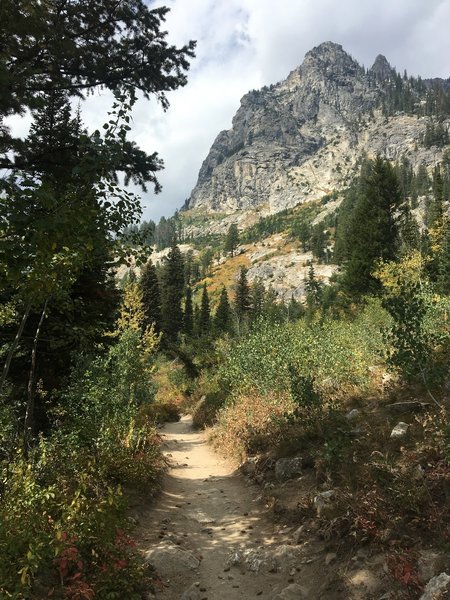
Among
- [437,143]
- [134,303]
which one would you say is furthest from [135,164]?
[437,143]

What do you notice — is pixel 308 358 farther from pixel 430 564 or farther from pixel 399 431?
pixel 430 564

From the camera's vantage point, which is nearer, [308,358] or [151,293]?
[308,358]

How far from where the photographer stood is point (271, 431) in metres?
9.41

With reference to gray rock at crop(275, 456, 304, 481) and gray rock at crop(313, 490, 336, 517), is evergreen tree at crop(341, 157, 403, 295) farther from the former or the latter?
gray rock at crop(313, 490, 336, 517)

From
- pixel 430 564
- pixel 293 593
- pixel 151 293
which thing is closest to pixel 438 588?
pixel 430 564

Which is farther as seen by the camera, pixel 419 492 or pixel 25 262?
pixel 419 492

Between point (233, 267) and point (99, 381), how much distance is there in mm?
143980

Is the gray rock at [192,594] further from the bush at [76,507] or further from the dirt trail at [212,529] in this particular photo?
the bush at [76,507]

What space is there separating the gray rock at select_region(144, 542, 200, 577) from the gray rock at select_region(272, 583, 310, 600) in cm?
137

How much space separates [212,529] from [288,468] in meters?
1.78

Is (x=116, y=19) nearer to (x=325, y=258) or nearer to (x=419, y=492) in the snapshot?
(x=419, y=492)

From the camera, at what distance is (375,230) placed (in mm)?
30969

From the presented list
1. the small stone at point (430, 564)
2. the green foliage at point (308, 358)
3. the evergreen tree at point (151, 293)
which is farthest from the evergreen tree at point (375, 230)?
the small stone at point (430, 564)

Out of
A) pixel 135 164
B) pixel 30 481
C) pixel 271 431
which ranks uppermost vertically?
pixel 135 164
